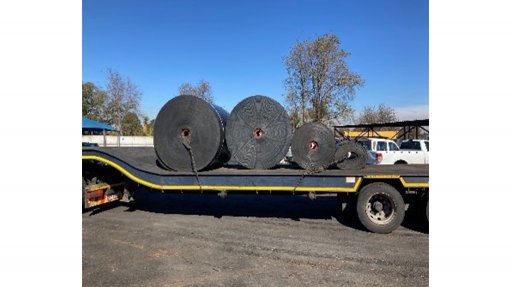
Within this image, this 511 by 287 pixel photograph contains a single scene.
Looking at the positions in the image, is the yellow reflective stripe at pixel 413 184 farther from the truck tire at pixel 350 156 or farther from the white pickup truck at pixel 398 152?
the white pickup truck at pixel 398 152

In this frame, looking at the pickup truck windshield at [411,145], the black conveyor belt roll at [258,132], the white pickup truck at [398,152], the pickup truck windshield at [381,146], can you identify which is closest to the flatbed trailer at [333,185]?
the black conveyor belt roll at [258,132]

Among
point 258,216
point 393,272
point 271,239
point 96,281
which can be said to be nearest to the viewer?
point 96,281

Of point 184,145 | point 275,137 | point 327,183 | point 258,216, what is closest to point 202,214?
point 258,216

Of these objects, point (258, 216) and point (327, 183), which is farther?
point (258, 216)

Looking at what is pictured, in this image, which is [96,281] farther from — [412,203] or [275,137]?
[412,203]

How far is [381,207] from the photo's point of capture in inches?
252

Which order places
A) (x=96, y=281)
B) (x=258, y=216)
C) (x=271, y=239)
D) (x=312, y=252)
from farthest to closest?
(x=258, y=216) < (x=271, y=239) < (x=312, y=252) < (x=96, y=281)

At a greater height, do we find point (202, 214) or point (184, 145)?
point (184, 145)

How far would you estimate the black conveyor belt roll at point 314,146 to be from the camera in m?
6.73

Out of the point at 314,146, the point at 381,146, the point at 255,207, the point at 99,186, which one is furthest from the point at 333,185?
the point at 381,146

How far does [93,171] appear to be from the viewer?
25.9 feet

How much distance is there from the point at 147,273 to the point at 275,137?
11.7ft

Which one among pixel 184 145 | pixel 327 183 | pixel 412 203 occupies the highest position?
pixel 184 145

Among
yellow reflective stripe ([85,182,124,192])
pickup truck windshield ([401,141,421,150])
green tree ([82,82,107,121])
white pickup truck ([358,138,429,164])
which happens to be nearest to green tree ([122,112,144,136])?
green tree ([82,82,107,121])
